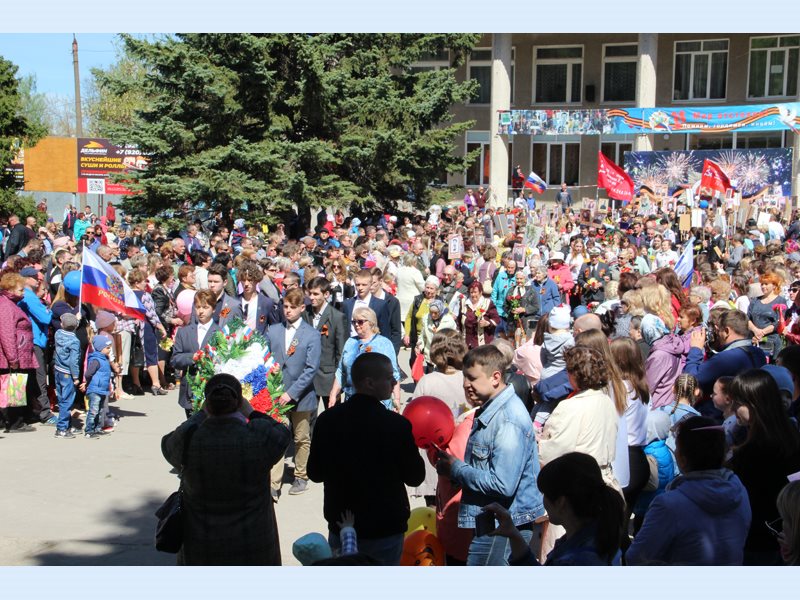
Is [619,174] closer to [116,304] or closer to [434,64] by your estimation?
[434,64]

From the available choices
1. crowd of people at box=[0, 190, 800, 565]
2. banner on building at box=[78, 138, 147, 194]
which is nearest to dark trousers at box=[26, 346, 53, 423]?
crowd of people at box=[0, 190, 800, 565]

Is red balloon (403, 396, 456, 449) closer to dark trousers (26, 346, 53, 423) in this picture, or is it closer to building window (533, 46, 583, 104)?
Answer: dark trousers (26, 346, 53, 423)

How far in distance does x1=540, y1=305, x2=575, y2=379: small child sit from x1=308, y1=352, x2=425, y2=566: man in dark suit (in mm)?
2307

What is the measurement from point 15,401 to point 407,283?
5.49 meters

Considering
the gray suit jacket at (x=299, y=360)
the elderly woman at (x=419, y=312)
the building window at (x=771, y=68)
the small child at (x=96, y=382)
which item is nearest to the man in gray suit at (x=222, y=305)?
the gray suit jacket at (x=299, y=360)

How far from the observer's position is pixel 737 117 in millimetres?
32812

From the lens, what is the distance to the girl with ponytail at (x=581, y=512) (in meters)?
3.24

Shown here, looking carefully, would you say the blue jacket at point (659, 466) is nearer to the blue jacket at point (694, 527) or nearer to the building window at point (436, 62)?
the blue jacket at point (694, 527)

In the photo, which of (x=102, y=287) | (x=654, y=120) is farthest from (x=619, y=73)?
(x=102, y=287)

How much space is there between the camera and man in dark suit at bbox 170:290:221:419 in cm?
768

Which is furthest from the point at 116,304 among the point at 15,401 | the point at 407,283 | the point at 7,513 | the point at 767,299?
the point at 767,299

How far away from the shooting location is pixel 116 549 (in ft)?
A: 22.0

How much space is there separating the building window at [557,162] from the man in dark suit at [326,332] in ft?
99.6

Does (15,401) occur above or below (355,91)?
below
